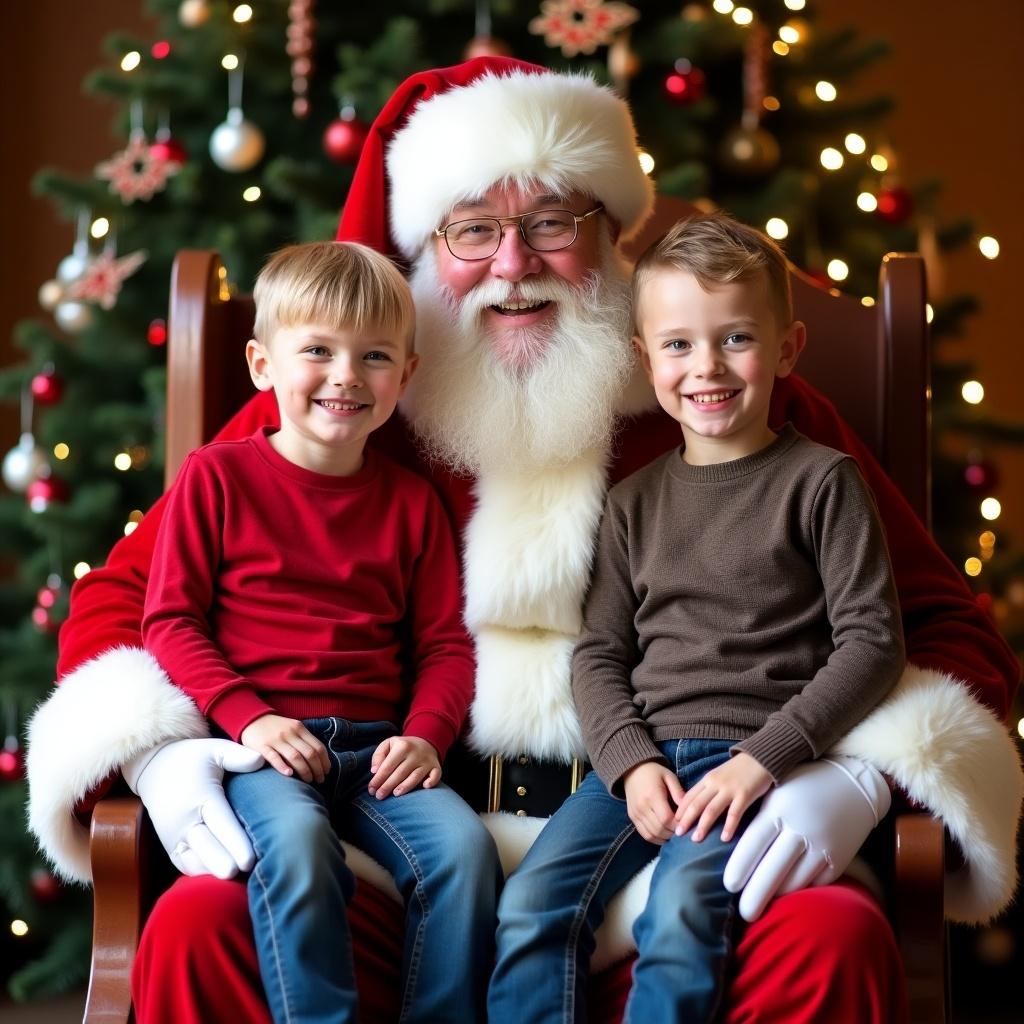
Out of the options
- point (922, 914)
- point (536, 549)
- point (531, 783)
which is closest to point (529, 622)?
point (536, 549)

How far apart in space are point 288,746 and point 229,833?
151 mm

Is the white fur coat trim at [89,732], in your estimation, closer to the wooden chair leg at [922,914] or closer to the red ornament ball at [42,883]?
the wooden chair leg at [922,914]

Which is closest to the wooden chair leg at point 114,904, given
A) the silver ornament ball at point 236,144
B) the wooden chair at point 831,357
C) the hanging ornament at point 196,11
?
the wooden chair at point 831,357

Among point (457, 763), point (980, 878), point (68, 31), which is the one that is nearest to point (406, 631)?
point (457, 763)

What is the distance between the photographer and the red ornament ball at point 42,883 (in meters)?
3.20

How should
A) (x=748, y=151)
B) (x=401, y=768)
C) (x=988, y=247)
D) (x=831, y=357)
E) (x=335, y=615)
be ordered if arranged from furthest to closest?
(x=988, y=247) → (x=748, y=151) → (x=831, y=357) → (x=335, y=615) → (x=401, y=768)

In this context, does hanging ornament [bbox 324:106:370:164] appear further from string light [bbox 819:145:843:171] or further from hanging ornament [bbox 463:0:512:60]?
string light [bbox 819:145:843:171]

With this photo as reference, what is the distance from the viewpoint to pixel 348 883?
163 centimetres

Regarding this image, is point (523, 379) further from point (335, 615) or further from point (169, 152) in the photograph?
point (169, 152)

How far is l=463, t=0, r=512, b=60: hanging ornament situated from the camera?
306 cm

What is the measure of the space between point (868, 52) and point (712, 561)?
2.10 m

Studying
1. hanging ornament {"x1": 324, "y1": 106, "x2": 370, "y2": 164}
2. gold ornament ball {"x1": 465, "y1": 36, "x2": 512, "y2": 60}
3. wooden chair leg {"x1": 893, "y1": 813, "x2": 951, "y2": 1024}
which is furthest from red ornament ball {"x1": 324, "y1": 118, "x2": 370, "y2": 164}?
wooden chair leg {"x1": 893, "y1": 813, "x2": 951, "y2": 1024}

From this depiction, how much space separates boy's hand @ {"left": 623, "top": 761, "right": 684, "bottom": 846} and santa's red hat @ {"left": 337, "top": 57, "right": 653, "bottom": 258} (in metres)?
0.92

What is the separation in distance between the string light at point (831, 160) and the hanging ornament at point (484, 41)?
87 cm
